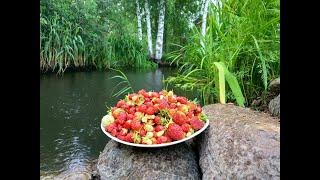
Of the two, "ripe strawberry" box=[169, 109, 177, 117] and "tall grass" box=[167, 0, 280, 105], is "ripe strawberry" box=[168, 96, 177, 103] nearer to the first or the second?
"ripe strawberry" box=[169, 109, 177, 117]

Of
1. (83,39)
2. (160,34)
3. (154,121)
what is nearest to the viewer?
(154,121)

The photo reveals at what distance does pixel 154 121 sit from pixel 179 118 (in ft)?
0.40

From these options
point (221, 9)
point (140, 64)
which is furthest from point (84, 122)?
point (140, 64)

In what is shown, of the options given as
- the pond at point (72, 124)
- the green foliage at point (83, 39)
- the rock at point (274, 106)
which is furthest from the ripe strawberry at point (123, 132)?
the green foliage at point (83, 39)

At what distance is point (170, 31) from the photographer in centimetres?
1077

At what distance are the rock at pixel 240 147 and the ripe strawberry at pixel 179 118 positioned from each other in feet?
0.44

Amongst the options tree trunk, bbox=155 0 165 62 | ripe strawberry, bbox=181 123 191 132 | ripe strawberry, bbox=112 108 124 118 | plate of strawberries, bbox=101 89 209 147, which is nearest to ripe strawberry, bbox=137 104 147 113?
plate of strawberries, bbox=101 89 209 147

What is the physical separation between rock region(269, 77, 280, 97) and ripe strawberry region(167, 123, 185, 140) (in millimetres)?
617

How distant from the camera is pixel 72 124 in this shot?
2.83 meters

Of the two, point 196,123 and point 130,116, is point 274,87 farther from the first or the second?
point 130,116

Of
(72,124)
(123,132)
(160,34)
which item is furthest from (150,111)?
(160,34)

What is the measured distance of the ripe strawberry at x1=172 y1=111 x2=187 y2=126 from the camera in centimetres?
164
